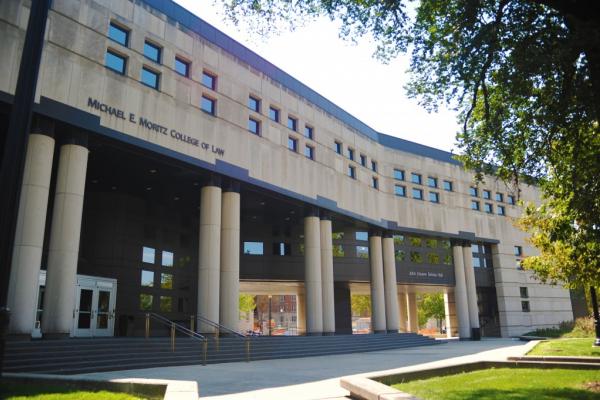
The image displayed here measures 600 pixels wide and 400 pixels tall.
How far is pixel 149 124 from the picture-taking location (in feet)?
72.7

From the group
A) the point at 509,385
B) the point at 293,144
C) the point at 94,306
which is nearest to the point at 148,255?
the point at 94,306

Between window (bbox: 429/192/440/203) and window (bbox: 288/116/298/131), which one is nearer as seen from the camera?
window (bbox: 288/116/298/131)

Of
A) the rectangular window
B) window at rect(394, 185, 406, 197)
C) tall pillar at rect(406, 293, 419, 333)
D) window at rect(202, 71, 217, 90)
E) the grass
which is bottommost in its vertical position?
the grass

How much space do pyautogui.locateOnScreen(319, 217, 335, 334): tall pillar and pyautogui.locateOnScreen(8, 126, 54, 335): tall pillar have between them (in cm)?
1801

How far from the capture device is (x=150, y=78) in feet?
75.8

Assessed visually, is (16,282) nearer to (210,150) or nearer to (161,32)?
(210,150)

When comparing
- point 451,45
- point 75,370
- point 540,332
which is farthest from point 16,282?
point 540,332

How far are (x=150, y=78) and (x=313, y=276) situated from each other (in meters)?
15.2

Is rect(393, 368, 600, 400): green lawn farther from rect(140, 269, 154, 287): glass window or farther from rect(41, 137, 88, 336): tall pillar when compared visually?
rect(140, 269, 154, 287): glass window

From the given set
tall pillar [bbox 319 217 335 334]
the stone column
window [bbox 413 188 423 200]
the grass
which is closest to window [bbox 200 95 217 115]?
tall pillar [bbox 319 217 335 334]

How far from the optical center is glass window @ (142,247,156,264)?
29.3 metres

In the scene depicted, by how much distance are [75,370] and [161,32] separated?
1581cm

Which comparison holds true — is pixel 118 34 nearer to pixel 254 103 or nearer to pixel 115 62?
pixel 115 62

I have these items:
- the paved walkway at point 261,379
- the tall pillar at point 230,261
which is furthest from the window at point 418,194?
the paved walkway at point 261,379
